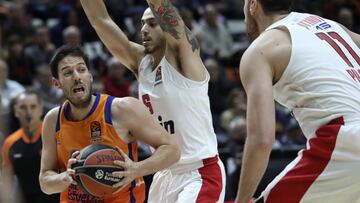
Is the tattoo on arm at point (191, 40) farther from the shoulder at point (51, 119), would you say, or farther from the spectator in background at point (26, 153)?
the spectator in background at point (26, 153)

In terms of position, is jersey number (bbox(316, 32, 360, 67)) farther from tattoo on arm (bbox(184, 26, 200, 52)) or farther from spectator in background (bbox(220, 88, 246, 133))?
spectator in background (bbox(220, 88, 246, 133))

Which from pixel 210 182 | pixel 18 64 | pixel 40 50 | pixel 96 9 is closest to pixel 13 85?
pixel 18 64

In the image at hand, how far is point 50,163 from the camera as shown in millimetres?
5230

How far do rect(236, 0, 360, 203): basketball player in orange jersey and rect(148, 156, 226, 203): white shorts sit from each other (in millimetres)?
1348

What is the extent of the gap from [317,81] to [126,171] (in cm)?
146

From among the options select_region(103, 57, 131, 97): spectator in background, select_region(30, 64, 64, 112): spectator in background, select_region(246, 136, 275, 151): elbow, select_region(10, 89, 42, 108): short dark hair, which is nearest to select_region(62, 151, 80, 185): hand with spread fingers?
select_region(246, 136, 275, 151): elbow

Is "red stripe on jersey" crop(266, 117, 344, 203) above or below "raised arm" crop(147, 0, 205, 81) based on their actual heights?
below

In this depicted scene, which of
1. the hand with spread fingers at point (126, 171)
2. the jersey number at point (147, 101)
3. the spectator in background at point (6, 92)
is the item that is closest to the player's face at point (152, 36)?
the jersey number at point (147, 101)

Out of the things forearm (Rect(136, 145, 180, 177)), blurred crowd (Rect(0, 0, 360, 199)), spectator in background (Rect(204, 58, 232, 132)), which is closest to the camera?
forearm (Rect(136, 145, 180, 177))

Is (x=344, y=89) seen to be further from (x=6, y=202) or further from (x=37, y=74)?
(x=37, y=74)

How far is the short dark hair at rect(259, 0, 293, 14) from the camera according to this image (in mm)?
4066

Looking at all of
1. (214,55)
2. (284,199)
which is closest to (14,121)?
(214,55)

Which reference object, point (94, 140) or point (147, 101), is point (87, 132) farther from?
point (147, 101)

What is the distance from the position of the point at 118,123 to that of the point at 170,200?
64 centimetres
